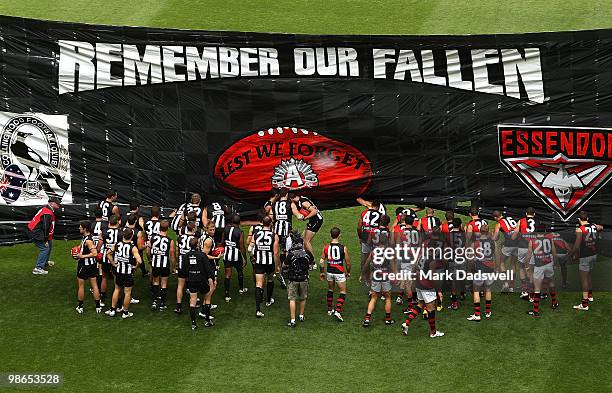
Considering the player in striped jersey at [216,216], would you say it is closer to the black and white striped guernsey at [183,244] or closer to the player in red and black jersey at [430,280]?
the black and white striped guernsey at [183,244]

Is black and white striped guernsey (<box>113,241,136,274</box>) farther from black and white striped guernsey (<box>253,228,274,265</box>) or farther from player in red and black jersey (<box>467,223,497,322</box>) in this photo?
player in red and black jersey (<box>467,223,497,322</box>)

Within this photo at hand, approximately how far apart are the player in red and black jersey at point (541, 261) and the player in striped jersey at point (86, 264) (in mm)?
7594

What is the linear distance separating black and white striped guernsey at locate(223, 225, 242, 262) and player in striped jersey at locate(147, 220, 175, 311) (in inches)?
39.2

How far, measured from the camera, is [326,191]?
59.1 feet

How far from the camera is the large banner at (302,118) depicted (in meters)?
17.2

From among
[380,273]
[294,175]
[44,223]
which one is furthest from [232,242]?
[44,223]

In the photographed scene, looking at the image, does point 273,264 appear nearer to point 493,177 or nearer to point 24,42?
point 493,177

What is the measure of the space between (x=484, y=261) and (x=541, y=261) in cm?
98

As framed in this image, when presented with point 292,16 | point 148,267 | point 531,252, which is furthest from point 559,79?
point 292,16

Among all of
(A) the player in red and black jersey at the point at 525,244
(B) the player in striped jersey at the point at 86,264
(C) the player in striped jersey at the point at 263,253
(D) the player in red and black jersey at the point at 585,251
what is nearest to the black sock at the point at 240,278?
(C) the player in striped jersey at the point at 263,253

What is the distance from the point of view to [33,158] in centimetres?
1795

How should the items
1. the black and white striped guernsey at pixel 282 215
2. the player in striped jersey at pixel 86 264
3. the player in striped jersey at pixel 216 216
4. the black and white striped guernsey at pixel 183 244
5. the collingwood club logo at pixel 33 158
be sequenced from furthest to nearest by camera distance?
the black and white striped guernsey at pixel 282 215 → the player in striped jersey at pixel 216 216 → the collingwood club logo at pixel 33 158 → the player in striped jersey at pixel 86 264 → the black and white striped guernsey at pixel 183 244

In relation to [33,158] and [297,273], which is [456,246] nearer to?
[297,273]

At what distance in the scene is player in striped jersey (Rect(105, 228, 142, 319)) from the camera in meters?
17.4
